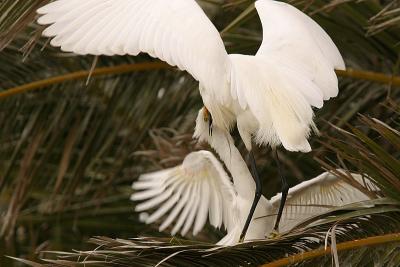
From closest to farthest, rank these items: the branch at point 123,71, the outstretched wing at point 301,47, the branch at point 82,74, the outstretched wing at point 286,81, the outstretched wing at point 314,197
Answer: the outstretched wing at point 286,81 < the outstretched wing at point 301,47 < the outstretched wing at point 314,197 < the branch at point 123,71 < the branch at point 82,74

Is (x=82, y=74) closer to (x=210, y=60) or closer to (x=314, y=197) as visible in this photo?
(x=314, y=197)

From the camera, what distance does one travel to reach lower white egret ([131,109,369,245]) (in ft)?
12.7

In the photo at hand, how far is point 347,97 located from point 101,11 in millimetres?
1620

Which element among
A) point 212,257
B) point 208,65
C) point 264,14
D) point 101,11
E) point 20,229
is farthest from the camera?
point 20,229

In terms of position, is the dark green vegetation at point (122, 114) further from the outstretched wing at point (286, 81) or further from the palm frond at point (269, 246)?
the palm frond at point (269, 246)

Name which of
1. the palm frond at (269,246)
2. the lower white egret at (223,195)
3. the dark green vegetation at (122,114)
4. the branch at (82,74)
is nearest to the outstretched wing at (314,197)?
the lower white egret at (223,195)

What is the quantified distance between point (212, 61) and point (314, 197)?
93 centimetres

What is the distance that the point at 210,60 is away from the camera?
3.42 metres

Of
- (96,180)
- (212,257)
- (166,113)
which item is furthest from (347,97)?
(212,257)

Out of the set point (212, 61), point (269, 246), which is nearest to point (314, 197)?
point (212, 61)

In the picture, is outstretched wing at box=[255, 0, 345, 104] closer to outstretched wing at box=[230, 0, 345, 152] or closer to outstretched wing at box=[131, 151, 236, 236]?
outstretched wing at box=[230, 0, 345, 152]

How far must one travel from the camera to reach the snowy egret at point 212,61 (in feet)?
11.3

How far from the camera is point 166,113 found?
17.1ft

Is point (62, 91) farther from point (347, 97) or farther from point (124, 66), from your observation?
point (347, 97)
